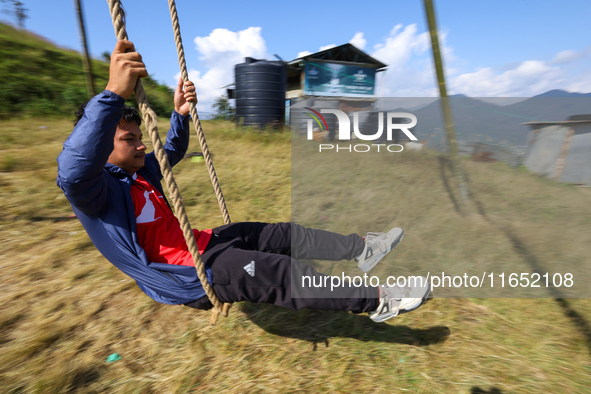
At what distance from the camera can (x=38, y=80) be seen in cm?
756

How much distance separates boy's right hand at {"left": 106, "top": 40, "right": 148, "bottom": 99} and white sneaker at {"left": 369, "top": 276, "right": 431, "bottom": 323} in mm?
1628

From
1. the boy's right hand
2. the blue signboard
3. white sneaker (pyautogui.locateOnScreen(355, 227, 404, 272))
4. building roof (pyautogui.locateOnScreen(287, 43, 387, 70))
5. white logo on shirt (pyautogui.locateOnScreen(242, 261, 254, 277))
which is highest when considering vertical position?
building roof (pyautogui.locateOnScreen(287, 43, 387, 70))

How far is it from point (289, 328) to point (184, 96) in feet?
5.61

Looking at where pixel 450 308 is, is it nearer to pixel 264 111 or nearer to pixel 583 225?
pixel 583 225

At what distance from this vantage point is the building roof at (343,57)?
1273 centimetres

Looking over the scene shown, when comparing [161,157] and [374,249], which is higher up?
[161,157]

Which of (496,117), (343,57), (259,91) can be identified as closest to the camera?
(496,117)

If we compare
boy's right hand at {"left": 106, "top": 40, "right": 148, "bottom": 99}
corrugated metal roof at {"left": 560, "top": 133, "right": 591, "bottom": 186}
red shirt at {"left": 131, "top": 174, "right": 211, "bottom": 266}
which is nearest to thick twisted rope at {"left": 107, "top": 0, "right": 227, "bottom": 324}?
boy's right hand at {"left": 106, "top": 40, "right": 148, "bottom": 99}

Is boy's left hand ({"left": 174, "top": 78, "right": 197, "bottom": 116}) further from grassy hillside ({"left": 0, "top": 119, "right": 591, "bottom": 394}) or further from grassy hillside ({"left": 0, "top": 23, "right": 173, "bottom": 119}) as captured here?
grassy hillside ({"left": 0, "top": 23, "right": 173, "bottom": 119})

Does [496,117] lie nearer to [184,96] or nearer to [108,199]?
[184,96]

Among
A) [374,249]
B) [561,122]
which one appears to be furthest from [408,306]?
[561,122]

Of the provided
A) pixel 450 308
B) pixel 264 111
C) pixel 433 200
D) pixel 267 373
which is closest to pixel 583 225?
pixel 433 200

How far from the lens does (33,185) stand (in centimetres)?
382

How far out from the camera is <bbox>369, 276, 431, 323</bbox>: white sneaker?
178 centimetres
